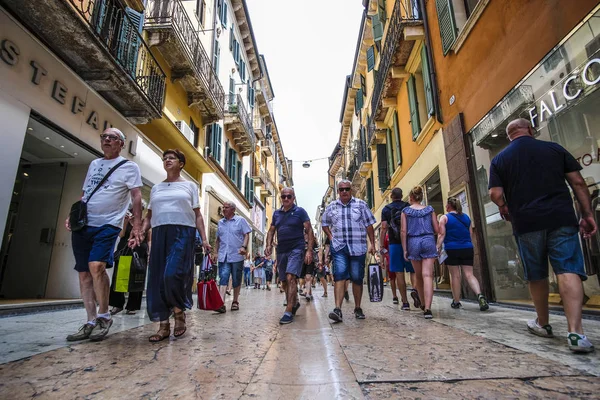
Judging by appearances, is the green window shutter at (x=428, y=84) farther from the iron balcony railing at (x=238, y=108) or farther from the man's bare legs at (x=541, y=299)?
the iron balcony railing at (x=238, y=108)

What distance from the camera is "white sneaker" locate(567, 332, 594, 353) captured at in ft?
7.58

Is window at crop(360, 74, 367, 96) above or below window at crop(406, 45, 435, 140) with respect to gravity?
above

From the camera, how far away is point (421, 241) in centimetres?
488

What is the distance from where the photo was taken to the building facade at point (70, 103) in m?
5.49

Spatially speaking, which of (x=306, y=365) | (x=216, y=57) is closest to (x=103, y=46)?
(x=306, y=365)

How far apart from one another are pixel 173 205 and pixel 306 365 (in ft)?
6.64

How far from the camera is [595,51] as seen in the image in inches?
160

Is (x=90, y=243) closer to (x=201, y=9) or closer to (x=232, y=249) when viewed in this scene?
(x=232, y=249)

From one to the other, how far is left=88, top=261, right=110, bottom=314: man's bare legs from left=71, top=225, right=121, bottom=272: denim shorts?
0.23ft

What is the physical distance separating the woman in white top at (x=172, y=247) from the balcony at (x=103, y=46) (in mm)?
4096

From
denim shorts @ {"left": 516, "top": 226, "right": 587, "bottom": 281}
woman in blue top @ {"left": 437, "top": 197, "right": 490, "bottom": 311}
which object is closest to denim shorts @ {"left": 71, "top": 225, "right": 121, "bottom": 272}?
denim shorts @ {"left": 516, "top": 226, "right": 587, "bottom": 281}

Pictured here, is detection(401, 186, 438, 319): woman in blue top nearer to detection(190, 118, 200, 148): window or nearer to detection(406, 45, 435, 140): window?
detection(406, 45, 435, 140): window

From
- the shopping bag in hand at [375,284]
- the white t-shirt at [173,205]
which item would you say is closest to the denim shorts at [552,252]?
the shopping bag in hand at [375,284]

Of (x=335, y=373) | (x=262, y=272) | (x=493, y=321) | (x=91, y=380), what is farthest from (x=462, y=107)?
(x=262, y=272)
